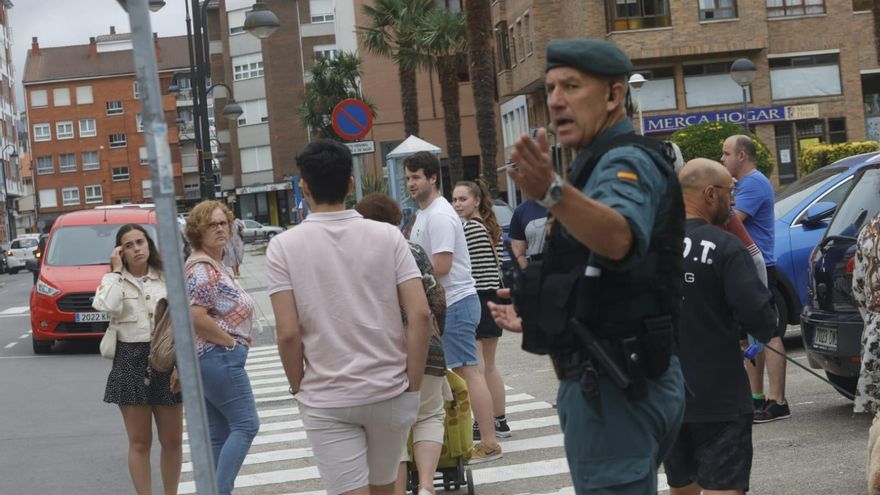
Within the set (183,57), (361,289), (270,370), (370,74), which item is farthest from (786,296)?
(183,57)

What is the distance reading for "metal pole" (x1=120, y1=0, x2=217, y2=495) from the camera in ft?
9.98

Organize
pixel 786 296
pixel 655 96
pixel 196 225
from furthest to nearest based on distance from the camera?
1. pixel 655 96
2. pixel 786 296
3. pixel 196 225

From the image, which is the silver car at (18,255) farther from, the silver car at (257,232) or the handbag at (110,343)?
the handbag at (110,343)

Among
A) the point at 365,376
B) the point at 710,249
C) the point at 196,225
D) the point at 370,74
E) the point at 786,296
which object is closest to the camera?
the point at 365,376

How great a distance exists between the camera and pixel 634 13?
4441 cm

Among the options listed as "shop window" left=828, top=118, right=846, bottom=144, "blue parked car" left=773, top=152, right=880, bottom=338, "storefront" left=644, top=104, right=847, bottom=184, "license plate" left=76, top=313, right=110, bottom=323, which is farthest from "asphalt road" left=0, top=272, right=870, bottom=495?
"shop window" left=828, top=118, right=846, bottom=144

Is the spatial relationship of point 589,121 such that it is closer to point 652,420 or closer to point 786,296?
point 652,420

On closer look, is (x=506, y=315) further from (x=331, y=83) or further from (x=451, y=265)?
(x=331, y=83)

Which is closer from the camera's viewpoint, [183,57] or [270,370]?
[270,370]

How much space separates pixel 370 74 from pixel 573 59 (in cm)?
6558

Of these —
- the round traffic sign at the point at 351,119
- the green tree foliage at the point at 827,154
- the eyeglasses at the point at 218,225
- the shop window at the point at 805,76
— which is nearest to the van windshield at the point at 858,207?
the eyeglasses at the point at 218,225

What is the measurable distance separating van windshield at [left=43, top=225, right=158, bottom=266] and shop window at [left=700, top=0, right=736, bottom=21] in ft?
94.8

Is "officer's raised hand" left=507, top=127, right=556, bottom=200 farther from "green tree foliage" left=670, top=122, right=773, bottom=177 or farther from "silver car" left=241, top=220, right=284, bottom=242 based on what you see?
"silver car" left=241, top=220, right=284, bottom=242

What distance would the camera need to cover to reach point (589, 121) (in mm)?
3625
